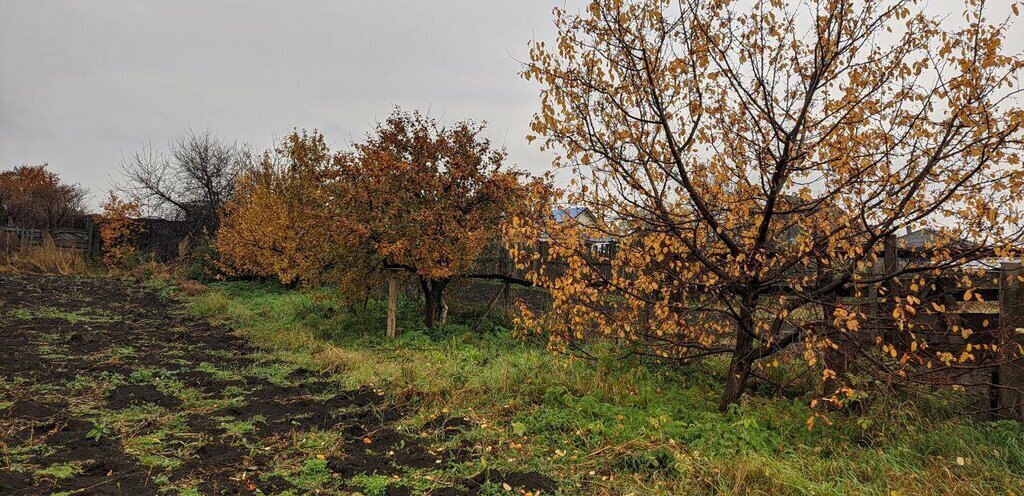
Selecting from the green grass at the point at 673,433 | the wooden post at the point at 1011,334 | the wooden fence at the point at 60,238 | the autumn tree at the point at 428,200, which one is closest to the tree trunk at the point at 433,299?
the autumn tree at the point at 428,200

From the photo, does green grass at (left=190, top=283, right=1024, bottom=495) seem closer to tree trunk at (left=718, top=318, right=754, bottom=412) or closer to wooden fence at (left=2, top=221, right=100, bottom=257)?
tree trunk at (left=718, top=318, right=754, bottom=412)

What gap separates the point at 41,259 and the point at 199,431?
60.7 feet

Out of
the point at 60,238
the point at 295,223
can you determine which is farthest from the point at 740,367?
the point at 60,238

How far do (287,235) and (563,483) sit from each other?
11379mm

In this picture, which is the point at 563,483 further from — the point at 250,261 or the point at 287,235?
the point at 250,261

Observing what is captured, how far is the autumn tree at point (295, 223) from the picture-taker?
9.22m

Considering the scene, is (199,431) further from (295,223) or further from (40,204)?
(40,204)

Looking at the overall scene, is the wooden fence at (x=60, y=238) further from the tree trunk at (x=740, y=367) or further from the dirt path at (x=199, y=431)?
the tree trunk at (x=740, y=367)

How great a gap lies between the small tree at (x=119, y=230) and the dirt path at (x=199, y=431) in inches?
523

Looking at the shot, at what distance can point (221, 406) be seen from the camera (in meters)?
5.55

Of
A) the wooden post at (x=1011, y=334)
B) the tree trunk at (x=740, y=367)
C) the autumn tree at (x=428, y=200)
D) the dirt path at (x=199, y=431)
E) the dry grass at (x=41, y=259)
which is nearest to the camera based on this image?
the dirt path at (x=199, y=431)

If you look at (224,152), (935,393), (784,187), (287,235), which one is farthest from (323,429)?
(224,152)

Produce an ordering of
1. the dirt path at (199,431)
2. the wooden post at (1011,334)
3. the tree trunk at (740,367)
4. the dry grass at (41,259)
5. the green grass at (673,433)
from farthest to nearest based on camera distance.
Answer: the dry grass at (41,259) → the tree trunk at (740,367) → the wooden post at (1011,334) → the dirt path at (199,431) → the green grass at (673,433)

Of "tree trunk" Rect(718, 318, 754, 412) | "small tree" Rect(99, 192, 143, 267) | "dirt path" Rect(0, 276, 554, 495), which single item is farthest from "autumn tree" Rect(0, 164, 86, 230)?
"tree trunk" Rect(718, 318, 754, 412)
